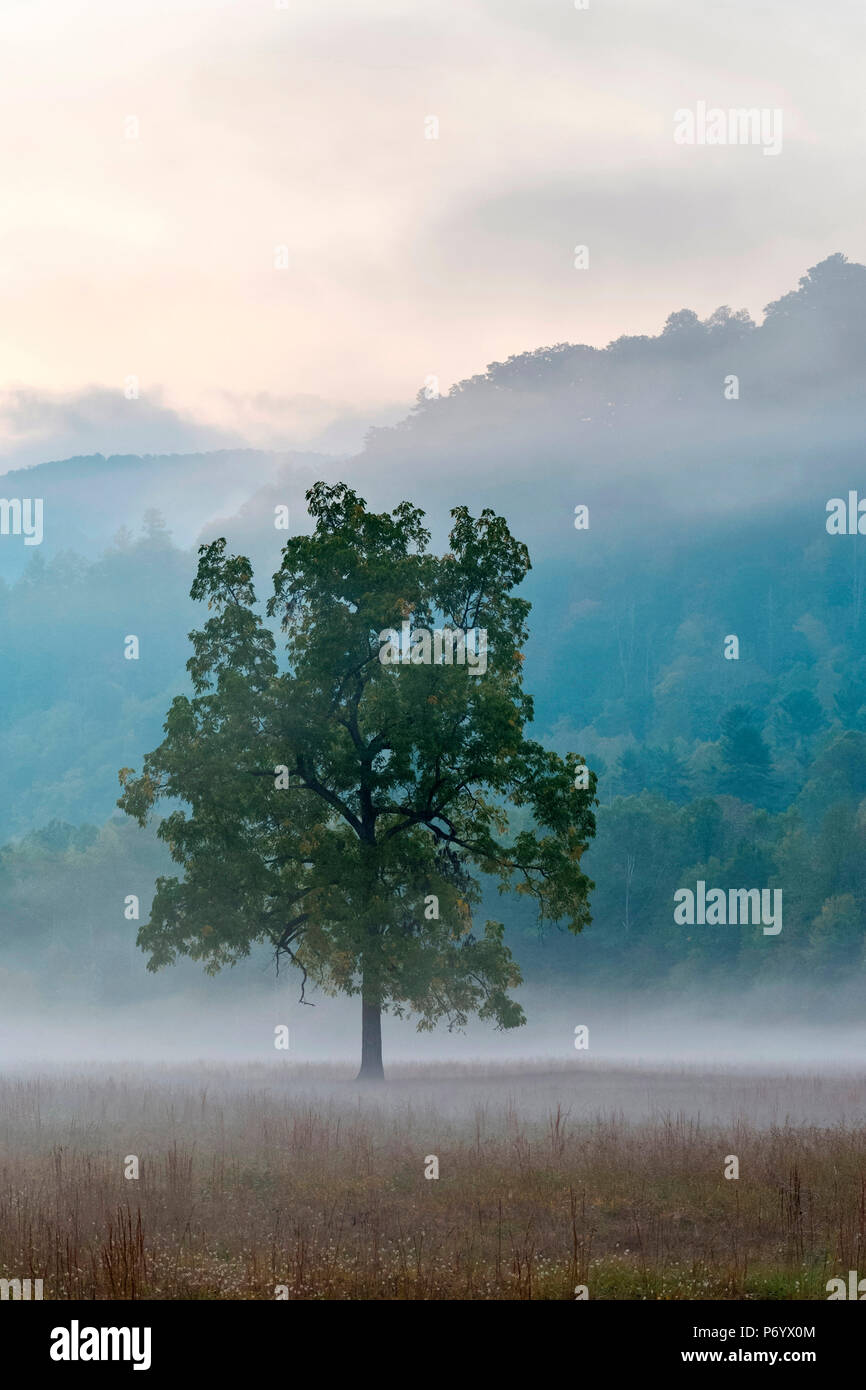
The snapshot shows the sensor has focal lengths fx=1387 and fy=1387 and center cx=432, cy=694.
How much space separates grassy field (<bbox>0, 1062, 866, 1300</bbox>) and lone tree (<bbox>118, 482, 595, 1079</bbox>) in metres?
4.19

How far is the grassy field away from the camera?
14.8m

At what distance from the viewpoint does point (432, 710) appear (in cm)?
3141

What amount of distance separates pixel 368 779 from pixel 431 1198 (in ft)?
50.7

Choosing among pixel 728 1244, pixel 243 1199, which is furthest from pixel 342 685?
pixel 728 1244

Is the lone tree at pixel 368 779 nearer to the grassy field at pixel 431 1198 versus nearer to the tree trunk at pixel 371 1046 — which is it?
the tree trunk at pixel 371 1046

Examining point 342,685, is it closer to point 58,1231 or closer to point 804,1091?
point 804,1091

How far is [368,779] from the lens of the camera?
33.1m
